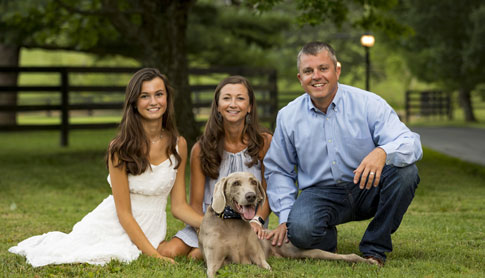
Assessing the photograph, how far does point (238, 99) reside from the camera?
184 inches

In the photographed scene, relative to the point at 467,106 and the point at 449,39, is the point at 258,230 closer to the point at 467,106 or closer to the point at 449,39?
the point at 449,39

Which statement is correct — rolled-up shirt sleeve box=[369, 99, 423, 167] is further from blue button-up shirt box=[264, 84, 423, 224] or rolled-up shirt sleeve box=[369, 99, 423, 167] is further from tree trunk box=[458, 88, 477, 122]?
tree trunk box=[458, 88, 477, 122]

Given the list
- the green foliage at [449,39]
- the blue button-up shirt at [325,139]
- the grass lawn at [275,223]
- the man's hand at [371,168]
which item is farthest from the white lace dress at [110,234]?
the green foliage at [449,39]

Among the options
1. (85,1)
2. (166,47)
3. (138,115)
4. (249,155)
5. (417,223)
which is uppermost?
(85,1)

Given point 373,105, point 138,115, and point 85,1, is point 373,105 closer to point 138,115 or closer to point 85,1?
point 138,115

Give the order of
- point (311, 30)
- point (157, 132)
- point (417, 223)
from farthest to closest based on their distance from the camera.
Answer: point (311, 30) → point (417, 223) → point (157, 132)

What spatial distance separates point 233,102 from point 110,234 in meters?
1.39

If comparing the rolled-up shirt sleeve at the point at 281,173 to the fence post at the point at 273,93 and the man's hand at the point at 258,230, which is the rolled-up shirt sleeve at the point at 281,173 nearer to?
the man's hand at the point at 258,230

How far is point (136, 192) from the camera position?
4.71 m

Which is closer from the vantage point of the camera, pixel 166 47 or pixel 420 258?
pixel 420 258

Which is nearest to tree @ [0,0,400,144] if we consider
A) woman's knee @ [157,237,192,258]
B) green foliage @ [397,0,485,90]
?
woman's knee @ [157,237,192,258]

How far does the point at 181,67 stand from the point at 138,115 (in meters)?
7.43

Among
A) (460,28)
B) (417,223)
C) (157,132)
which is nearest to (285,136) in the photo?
(157,132)

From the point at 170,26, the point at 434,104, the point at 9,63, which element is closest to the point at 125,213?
the point at 170,26
